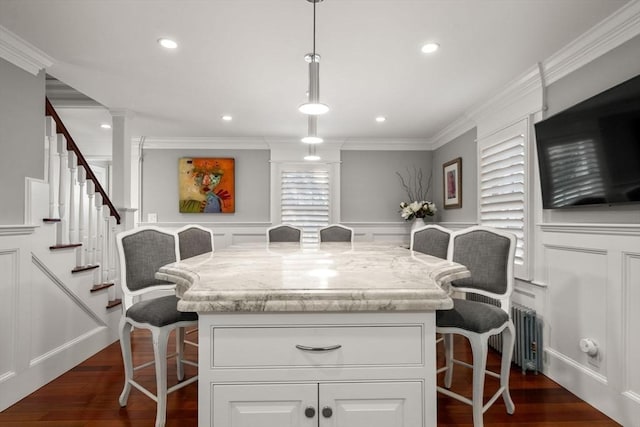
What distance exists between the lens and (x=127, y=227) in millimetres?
3629

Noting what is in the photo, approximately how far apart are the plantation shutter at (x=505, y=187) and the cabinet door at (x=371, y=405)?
7.04ft

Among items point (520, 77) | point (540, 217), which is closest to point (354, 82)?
point (520, 77)

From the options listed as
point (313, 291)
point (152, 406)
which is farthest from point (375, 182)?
point (313, 291)

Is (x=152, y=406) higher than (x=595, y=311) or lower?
lower

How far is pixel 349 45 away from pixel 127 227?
294 cm

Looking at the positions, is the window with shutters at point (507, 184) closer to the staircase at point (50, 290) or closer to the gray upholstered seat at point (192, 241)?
the gray upholstered seat at point (192, 241)

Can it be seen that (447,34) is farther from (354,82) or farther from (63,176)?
(63,176)

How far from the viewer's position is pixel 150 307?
183cm

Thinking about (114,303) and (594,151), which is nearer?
(594,151)

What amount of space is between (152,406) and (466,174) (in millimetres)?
3704

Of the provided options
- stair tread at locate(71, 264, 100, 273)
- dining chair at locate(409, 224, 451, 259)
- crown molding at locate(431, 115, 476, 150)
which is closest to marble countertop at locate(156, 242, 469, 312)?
dining chair at locate(409, 224, 451, 259)

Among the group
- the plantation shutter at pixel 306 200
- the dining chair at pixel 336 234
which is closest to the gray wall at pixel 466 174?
the dining chair at pixel 336 234

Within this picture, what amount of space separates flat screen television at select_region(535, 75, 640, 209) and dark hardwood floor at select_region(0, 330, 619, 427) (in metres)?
1.24

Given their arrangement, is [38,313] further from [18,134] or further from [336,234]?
[336,234]
